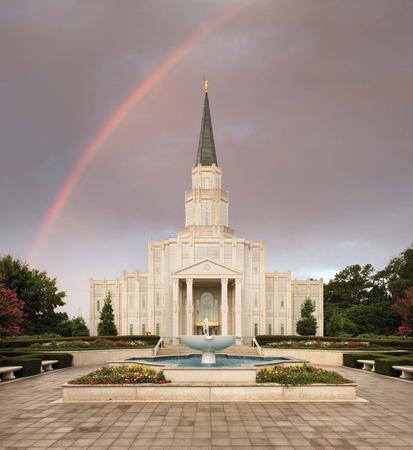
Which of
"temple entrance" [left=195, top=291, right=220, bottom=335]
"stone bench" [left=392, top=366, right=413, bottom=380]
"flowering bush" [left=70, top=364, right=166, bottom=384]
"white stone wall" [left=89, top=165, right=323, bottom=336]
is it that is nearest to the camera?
"flowering bush" [left=70, top=364, right=166, bottom=384]

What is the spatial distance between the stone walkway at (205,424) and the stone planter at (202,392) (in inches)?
21.2

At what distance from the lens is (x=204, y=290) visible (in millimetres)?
60406

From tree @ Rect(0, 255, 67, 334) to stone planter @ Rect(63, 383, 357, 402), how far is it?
4199 centimetres

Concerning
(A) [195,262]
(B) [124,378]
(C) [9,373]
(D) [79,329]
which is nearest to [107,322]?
(D) [79,329]

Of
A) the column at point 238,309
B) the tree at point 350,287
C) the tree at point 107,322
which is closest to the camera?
the column at point 238,309

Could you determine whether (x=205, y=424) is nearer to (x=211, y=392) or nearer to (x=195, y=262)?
(x=211, y=392)

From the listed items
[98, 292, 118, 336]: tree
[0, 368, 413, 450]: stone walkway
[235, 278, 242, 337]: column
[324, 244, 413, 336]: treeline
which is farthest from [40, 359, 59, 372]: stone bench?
[324, 244, 413, 336]: treeline

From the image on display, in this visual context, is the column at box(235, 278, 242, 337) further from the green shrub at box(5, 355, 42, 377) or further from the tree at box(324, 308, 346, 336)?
the green shrub at box(5, 355, 42, 377)

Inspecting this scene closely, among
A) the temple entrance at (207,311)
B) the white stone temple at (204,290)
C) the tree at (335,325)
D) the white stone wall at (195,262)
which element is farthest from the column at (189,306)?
the tree at (335,325)

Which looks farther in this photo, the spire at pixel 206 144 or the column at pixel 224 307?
the spire at pixel 206 144

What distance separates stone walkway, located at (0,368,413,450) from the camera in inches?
449

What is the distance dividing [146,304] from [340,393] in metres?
45.5

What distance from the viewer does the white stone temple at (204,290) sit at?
59156 mm

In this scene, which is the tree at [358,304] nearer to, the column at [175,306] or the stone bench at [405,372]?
the column at [175,306]
